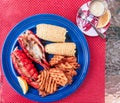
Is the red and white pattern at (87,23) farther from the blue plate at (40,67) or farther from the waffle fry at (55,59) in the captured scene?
the waffle fry at (55,59)

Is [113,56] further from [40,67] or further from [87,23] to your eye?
[40,67]

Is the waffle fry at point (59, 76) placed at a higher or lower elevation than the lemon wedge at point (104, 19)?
lower

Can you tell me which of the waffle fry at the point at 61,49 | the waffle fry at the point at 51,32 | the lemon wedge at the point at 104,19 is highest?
the lemon wedge at the point at 104,19

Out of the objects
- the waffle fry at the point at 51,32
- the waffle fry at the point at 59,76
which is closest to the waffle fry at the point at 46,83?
the waffle fry at the point at 59,76

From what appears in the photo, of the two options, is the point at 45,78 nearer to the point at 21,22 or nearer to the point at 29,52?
the point at 29,52

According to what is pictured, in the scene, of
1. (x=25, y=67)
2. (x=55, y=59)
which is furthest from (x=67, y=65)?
(x=25, y=67)

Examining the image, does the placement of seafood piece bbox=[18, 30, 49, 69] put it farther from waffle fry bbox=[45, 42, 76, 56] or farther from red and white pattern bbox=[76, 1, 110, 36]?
red and white pattern bbox=[76, 1, 110, 36]
